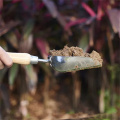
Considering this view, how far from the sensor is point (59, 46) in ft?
8.38

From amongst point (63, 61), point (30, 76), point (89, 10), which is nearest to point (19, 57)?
point (63, 61)

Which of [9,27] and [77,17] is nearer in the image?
[9,27]

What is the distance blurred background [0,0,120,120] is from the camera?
7.16 ft

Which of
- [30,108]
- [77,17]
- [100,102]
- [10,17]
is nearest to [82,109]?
[100,102]

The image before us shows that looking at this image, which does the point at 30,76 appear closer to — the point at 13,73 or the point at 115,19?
the point at 13,73

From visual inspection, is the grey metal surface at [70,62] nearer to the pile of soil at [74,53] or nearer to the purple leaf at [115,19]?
the pile of soil at [74,53]

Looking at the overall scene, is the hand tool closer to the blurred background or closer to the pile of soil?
the pile of soil

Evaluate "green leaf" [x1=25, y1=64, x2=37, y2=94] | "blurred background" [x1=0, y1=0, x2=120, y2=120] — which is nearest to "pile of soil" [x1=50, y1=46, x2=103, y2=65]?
"blurred background" [x1=0, y1=0, x2=120, y2=120]

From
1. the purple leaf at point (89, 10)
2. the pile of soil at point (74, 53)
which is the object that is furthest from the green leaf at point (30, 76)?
the pile of soil at point (74, 53)

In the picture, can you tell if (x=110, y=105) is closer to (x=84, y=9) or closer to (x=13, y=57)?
(x=84, y=9)

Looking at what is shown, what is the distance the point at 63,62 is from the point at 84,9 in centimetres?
123

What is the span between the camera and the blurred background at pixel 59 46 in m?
2.18

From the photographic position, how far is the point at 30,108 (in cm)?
271

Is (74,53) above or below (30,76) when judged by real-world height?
above
